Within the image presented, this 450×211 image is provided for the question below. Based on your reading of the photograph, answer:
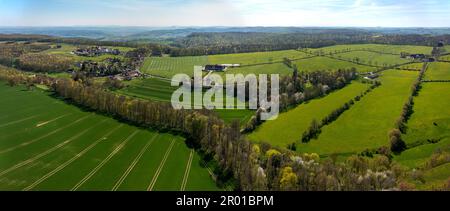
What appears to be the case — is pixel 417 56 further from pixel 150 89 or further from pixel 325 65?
pixel 150 89

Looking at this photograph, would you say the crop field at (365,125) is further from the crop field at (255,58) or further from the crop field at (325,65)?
the crop field at (255,58)

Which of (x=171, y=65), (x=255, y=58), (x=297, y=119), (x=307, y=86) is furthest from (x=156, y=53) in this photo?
(x=297, y=119)

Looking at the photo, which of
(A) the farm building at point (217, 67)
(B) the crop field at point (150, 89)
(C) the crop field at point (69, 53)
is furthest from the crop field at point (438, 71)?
(C) the crop field at point (69, 53)

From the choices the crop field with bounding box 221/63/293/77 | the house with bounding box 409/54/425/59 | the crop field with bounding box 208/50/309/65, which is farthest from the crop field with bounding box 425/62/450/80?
the crop field with bounding box 208/50/309/65

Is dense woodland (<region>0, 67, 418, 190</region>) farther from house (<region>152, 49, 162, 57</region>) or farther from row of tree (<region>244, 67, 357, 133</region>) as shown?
house (<region>152, 49, 162, 57</region>)
